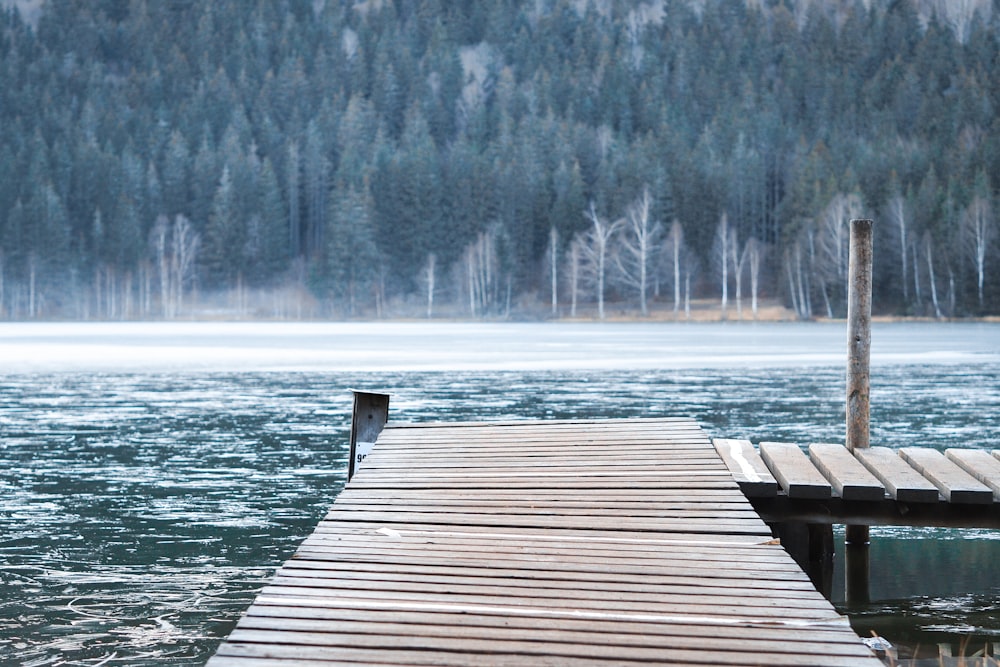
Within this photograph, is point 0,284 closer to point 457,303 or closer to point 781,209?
point 457,303

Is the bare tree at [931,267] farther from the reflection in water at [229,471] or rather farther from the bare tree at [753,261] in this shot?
the reflection in water at [229,471]

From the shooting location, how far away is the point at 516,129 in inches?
4309

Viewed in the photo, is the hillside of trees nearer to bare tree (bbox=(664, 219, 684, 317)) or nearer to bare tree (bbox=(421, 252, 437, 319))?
bare tree (bbox=(664, 219, 684, 317))

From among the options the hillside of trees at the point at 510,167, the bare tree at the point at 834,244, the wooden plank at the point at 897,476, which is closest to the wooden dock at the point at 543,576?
the wooden plank at the point at 897,476

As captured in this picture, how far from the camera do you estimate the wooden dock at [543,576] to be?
15.1ft

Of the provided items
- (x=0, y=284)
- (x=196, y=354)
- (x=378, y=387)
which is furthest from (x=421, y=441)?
(x=0, y=284)

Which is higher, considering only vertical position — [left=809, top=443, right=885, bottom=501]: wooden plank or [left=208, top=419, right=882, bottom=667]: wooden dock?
[left=809, top=443, right=885, bottom=501]: wooden plank

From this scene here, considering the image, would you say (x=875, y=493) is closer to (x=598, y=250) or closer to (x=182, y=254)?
(x=598, y=250)

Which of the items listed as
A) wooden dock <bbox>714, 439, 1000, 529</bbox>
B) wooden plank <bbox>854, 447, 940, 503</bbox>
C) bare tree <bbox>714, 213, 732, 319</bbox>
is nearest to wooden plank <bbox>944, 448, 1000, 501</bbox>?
wooden dock <bbox>714, 439, 1000, 529</bbox>

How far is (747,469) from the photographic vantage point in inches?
327

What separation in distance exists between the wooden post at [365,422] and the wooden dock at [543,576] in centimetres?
142

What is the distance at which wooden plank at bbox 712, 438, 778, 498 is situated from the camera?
25.6 feet

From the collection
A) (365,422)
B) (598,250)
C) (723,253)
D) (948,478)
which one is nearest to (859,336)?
(948,478)

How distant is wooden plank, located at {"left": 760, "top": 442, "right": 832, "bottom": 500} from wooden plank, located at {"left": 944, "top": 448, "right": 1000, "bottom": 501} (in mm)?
1015
